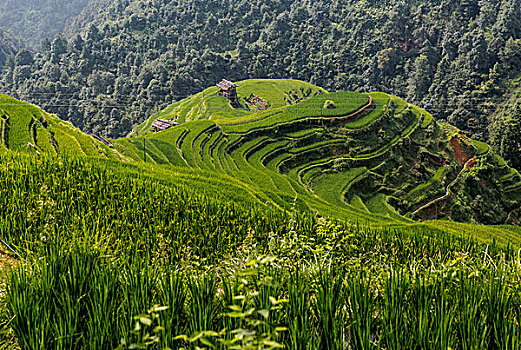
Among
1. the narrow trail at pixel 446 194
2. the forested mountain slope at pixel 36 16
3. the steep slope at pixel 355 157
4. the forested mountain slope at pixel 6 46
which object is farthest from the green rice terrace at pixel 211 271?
the forested mountain slope at pixel 36 16

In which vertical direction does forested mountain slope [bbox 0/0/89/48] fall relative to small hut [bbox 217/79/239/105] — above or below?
above

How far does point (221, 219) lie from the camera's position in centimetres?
587

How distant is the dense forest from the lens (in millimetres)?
70250

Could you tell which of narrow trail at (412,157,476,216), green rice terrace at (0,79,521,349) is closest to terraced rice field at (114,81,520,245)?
narrow trail at (412,157,476,216)

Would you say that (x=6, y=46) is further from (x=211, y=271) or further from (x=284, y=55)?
(x=211, y=271)

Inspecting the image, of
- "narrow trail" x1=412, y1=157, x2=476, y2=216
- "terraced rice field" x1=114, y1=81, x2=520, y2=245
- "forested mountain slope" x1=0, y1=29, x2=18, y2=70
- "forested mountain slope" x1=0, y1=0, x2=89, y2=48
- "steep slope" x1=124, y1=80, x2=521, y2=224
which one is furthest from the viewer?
"forested mountain slope" x1=0, y1=0, x2=89, y2=48

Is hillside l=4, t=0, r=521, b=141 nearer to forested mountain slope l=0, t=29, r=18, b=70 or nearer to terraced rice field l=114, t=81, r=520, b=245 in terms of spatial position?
forested mountain slope l=0, t=29, r=18, b=70

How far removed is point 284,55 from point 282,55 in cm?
46

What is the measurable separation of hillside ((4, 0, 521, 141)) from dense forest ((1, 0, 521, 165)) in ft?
0.71

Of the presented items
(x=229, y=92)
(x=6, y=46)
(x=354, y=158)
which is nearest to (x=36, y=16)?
(x=6, y=46)

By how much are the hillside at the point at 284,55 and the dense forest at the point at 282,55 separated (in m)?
0.22

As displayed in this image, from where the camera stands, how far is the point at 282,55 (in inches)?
3639

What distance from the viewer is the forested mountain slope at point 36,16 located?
180 meters

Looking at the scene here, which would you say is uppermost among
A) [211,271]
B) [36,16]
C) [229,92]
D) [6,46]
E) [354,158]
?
[36,16]
